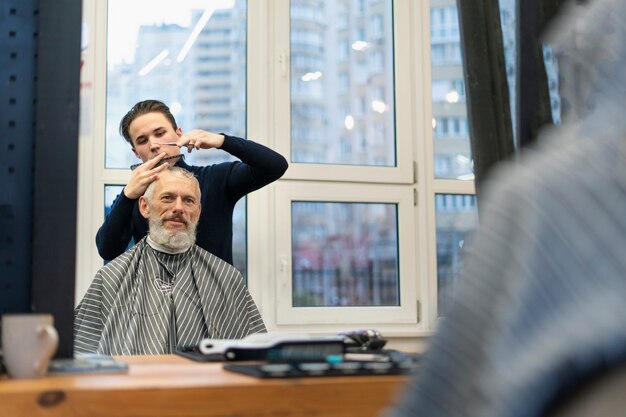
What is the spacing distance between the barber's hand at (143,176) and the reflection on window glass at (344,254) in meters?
0.86

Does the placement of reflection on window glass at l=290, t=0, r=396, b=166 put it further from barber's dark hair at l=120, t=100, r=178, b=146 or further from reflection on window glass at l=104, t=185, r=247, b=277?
barber's dark hair at l=120, t=100, r=178, b=146

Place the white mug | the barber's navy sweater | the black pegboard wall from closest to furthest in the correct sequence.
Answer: the white mug, the black pegboard wall, the barber's navy sweater

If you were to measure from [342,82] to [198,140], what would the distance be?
1.22 meters

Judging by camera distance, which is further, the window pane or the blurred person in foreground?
the window pane

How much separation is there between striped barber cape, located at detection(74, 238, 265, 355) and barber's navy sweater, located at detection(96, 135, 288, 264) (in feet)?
0.31

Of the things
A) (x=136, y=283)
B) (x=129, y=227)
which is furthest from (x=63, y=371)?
(x=129, y=227)

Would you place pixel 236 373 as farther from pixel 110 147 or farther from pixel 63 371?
pixel 110 147

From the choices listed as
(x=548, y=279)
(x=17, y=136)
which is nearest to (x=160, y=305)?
(x=17, y=136)

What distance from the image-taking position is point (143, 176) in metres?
3.07

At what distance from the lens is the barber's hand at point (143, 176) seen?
3.05 metres

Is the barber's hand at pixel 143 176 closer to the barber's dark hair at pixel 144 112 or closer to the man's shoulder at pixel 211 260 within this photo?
the barber's dark hair at pixel 144 112

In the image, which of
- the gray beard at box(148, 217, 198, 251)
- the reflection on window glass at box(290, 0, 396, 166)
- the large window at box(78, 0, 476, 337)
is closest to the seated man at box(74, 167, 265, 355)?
the gray beard at box(148, 217, 198, 251)

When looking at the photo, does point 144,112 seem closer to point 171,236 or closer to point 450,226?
point 171,236

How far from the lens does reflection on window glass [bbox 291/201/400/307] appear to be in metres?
3.79
